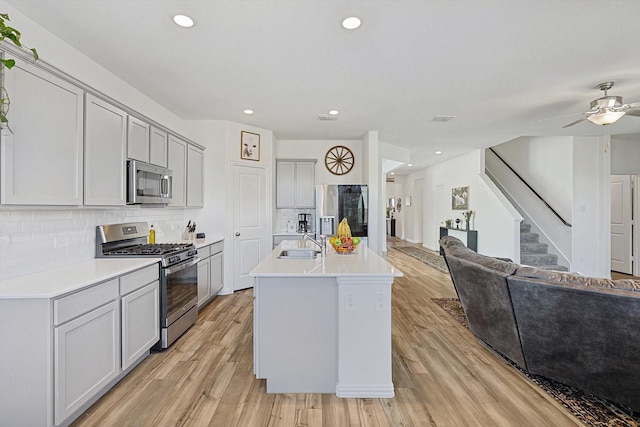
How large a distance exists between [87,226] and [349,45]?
108 inches

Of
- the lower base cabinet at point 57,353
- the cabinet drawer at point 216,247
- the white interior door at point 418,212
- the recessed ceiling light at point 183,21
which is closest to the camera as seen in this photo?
the lower base cabinet at point 57,353

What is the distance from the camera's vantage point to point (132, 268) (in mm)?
2406

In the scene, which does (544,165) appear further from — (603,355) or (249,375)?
(249,375)

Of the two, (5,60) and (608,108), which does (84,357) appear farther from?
Result: (608,108)

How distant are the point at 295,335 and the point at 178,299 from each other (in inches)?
59.0

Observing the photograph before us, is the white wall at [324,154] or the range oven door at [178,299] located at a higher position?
the white wall at [324,154]

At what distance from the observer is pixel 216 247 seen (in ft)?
14.2

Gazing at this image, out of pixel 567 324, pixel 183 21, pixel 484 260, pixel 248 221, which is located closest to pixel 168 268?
pixel 183 21

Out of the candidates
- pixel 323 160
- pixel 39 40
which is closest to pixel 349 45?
pixel 39 40

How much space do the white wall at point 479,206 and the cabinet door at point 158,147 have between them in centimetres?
616

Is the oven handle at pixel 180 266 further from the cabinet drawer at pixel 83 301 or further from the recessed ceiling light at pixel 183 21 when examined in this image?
the recessed ceiling light at pixel 183 21

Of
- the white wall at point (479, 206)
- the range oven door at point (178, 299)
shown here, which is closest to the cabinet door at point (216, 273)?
the range oven door at point (178, 299)

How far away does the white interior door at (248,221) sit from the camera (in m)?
4.86

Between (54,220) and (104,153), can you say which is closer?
(54,220)
